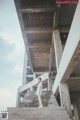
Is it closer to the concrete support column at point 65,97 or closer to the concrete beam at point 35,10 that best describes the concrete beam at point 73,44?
the concrete support column at point 65,97

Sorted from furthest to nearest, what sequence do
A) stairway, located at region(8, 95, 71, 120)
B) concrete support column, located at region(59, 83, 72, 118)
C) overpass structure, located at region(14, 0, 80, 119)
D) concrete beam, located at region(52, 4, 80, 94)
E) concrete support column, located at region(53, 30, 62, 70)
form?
concrete support column, located at region(53, 30, 62, 70), overpass structure, located at region(14, 0, 80, 119), concrete support column, located at region(59, 83, 72, 118), stairway, located at region(8, 95, 71, 120), concrete beam, located at region(52, 4, 80, 94)

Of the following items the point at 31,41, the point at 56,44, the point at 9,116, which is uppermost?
the point at 31,41

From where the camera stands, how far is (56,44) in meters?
12.1

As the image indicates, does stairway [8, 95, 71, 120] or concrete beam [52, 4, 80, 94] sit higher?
concrete beam [52, 4, 80, 94]

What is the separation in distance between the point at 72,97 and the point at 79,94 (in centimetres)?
63

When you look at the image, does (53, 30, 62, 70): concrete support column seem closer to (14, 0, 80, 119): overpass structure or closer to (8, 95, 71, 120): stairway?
(14, 0, 80, 119): overpass structure

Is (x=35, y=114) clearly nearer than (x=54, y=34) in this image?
Yes

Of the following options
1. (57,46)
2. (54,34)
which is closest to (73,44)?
(57,46)

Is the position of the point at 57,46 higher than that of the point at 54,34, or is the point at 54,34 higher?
the point at 54,34

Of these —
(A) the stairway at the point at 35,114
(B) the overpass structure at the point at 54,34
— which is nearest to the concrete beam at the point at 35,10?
(B) the overpass structure at the point at 54,34

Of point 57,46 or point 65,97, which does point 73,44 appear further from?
point 57,46

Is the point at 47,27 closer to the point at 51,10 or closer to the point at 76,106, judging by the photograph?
the point at 51,10

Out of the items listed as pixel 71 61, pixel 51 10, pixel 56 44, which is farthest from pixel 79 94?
pixel 71 61

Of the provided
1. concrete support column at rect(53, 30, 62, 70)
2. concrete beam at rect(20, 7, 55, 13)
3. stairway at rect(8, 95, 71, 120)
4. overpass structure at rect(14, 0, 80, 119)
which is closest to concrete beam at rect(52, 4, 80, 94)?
overpass structure at rect(14, 0, 80, 119)
